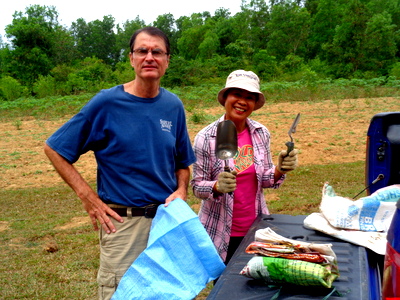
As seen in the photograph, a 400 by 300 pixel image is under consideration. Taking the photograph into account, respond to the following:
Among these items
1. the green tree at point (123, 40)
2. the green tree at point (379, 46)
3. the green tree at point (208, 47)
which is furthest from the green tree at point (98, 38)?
the green tree at point (379, 46)

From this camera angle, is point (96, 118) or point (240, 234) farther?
point (240, 234)

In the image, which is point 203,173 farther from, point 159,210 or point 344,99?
point 344,99

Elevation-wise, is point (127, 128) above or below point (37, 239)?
above

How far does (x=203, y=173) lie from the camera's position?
2.56 metres

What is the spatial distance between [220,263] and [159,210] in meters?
0.38

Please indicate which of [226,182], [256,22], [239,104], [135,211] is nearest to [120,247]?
[135,211]

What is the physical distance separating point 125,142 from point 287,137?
8.40m

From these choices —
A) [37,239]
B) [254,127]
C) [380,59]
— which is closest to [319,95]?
[37,239]

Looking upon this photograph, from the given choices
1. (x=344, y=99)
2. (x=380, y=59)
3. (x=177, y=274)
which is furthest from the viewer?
(x=380, y=59)

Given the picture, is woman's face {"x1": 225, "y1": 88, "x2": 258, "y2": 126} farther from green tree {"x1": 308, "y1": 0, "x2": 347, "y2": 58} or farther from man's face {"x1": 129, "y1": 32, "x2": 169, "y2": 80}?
green tree {"x1": 308, "y1": 0, "x2": 347, "y2": 58}

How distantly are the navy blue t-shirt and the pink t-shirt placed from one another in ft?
1.71

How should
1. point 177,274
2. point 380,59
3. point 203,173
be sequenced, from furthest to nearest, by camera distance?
point 380,59
point 203,173
point 177,274

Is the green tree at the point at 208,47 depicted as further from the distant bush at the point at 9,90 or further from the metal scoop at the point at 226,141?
the metal scoop at the point at 226,141

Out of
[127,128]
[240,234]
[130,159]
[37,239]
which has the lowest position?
[37,239]
